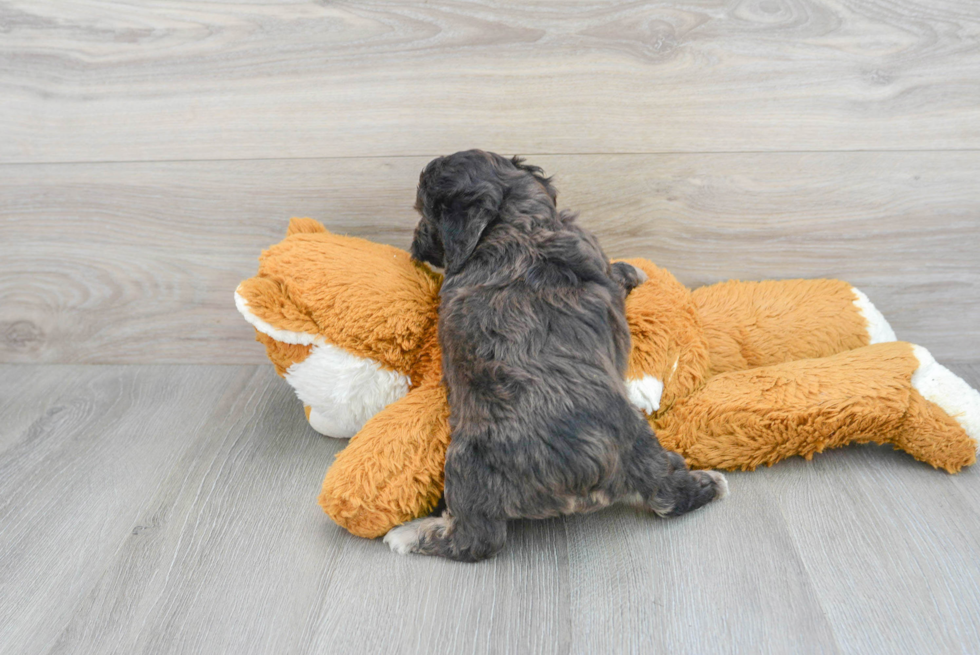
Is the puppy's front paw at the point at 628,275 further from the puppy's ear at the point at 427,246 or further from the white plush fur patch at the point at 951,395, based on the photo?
the white plush fur patch at the point at 951,395

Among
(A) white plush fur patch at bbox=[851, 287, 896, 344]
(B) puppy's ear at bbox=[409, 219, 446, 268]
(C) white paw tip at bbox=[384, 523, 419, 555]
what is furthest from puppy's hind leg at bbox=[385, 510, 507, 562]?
(A) white plush fur patch at bbox=[851, 287, 896, 344]

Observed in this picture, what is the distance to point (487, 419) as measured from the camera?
1.24 m

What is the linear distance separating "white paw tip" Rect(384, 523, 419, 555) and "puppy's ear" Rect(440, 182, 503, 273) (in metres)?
0.53

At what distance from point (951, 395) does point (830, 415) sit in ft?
0.88

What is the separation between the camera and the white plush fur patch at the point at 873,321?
5.46 ft

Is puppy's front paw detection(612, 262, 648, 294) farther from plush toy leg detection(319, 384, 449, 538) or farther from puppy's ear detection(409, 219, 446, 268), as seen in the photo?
plush toy leg detection(319, 384, 449, 538)

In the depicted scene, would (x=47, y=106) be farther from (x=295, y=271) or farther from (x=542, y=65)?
(x=542, y=65)

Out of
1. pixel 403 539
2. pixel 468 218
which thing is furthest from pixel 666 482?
pixel 468 218

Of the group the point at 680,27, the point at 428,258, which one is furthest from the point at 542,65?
the point at 428,258

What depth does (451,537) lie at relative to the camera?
130 cm

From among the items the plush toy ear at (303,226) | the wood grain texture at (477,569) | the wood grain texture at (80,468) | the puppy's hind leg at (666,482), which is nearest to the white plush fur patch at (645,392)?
the puppy's hind leg at (666,482)

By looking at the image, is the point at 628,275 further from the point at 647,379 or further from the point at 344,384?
the point at 344,384

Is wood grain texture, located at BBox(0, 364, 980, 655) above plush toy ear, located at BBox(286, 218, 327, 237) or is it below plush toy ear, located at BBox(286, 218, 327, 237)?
below

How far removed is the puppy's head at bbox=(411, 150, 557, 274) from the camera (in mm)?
1354
